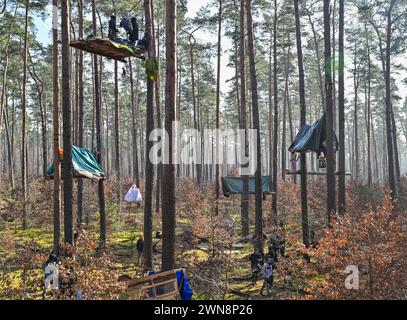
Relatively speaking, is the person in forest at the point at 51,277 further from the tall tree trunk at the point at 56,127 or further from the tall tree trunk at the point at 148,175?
the tall tree trunk at the point at 148,175

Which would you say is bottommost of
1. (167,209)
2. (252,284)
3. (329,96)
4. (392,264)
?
(252,284)

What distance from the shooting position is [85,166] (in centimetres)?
1228

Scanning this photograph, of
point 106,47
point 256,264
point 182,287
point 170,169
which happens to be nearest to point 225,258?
point 256,264

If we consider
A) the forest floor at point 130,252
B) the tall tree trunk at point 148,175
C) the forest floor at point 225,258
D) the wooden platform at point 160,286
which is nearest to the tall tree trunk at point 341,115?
the forest floor at point 225,258

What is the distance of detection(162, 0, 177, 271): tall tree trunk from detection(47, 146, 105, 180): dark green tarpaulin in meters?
3.94

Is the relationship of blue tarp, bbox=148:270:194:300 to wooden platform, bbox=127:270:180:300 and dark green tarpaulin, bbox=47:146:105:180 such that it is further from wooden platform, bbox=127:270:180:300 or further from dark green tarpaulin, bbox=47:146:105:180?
dark green tarpaulin, bbox=47:146:105:180

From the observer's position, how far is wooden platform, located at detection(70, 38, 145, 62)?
8.98m

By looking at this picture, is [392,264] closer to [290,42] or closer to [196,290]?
[196,290]

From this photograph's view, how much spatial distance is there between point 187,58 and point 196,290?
25320mm

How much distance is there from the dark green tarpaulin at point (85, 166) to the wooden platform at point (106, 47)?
148 inches

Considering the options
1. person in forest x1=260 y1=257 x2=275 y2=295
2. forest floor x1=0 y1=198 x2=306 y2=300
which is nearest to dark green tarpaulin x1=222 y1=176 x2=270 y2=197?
forest floor x1=0 y1=198 x2=306 y2=300

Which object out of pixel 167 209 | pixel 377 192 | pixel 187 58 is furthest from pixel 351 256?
pixel 187 58
